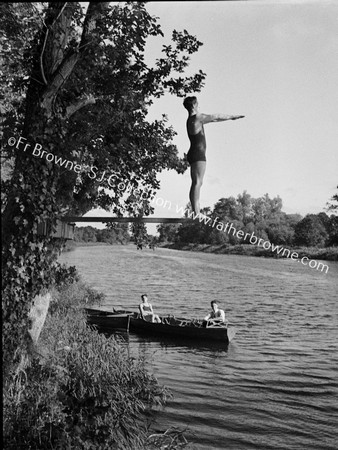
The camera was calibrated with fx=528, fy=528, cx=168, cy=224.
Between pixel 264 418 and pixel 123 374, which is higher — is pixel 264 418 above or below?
below

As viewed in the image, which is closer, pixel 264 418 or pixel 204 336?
pixel 264 418

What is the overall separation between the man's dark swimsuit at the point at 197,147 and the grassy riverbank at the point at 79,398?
3.17 m

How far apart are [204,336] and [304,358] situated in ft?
11.0

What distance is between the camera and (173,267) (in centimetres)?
5516

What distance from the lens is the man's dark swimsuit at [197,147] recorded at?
5656mm

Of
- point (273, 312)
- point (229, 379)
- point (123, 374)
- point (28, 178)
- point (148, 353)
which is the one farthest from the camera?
point (273, 312)

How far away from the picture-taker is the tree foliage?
6.20 metres

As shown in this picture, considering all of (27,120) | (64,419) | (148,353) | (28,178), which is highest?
(27,120)

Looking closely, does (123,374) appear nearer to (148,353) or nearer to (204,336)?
(148,353)

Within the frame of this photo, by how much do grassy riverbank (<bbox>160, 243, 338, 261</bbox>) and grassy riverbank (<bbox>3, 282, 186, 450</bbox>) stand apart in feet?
177

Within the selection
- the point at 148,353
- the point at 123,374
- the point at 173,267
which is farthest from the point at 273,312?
the point at 173,267

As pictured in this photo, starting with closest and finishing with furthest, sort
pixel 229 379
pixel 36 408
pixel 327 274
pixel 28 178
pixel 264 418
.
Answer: pixel 28 178 < pixel 36 408 < pixel 264 418 < pixel 229 379 < pixel 327 274

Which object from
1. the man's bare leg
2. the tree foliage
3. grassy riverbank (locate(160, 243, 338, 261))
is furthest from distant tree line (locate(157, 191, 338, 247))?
the man's bare leg

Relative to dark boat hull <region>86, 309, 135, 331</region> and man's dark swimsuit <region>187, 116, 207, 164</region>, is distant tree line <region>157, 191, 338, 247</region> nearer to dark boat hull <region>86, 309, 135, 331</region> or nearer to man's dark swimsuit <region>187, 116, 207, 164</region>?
dark boat hull <region>86, 309, 135, 331</region>
